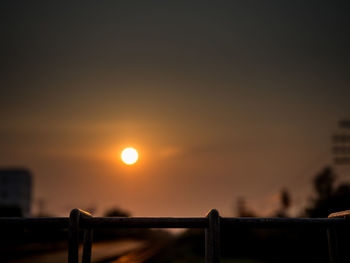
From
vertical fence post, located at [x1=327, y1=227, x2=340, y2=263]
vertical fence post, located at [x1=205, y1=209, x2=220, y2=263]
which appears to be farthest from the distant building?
vertical fence post, located at [x1=327, y1=227, x2=340, y2=263]

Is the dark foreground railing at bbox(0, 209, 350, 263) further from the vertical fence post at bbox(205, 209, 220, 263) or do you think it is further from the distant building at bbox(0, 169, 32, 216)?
the distant building at bbox(0, 169, 32, 216)

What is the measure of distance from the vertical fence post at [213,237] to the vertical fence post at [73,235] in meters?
0.78

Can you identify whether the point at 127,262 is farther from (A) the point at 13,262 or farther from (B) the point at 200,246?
(B) the point at 200,246

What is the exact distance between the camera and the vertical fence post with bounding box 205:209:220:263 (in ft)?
7.66

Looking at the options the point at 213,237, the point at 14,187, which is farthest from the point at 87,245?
the point at 14,187

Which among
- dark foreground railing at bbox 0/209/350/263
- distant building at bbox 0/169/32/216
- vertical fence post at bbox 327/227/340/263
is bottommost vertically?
vertical fence post at bbox 327/227/340/263

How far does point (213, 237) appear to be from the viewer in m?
2.37

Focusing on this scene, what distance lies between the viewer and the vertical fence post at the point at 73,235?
2318 mm

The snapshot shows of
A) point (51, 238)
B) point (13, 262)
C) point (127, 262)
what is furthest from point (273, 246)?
point (51, 238)

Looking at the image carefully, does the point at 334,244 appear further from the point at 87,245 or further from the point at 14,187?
the point at 14,187

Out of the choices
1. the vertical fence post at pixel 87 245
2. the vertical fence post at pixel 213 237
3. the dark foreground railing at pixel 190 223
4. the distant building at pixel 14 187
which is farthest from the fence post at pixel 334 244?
the distant building at pixel 14 187

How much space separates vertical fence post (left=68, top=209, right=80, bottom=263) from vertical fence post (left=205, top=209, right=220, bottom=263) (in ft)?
2.57

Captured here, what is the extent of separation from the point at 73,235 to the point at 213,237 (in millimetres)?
834

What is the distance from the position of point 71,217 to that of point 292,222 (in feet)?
4.45
